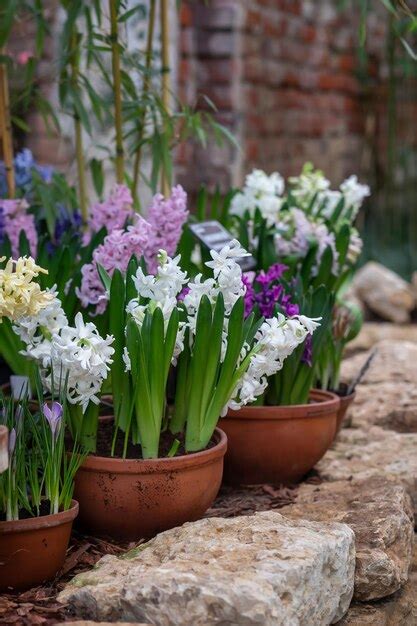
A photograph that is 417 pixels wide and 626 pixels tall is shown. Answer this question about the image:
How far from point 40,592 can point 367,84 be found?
537cm

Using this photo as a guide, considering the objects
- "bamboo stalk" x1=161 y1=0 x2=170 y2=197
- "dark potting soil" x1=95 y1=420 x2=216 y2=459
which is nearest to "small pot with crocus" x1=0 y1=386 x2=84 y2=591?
"dark potting soil" x1=95 y1=420 x2=216 y2=459

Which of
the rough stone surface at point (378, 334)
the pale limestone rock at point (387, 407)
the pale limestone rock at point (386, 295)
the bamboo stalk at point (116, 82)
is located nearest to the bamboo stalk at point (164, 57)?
the bamboo stalk at point (116, 82)

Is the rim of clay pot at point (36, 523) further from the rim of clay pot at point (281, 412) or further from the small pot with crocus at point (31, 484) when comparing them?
the rim of clay pot at point (281, 412)

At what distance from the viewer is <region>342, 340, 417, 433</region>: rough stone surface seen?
325 centimetres

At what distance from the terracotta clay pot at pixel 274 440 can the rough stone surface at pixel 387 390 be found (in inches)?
24.6

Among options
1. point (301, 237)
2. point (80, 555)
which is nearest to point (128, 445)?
point (80, 555)

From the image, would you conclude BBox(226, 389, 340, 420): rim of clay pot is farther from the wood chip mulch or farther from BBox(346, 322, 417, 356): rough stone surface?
BBox(346, 322, 417, 356): rough stone surface

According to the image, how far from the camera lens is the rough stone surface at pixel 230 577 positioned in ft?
→ 5.71

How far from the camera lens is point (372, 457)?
2.90 metres

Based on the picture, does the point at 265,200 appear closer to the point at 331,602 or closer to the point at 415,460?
the point at 415,460

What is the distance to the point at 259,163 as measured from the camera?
18.7 ft

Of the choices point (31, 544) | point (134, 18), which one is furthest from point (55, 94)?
point (31, 544)

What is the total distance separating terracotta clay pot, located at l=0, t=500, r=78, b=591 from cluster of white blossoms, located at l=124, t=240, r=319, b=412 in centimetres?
37

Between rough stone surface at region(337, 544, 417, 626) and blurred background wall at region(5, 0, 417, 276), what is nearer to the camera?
rough stone surface at region(337, 544, 417, 626)
